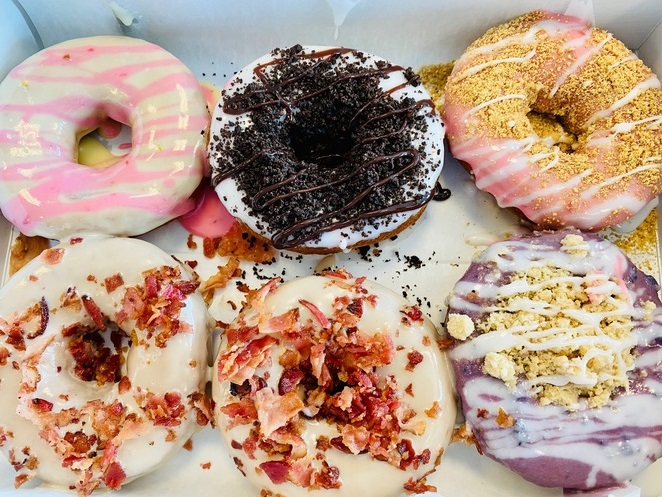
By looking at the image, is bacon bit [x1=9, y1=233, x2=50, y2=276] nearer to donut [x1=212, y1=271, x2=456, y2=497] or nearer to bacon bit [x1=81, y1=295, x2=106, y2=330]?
bacon bit [x1=81, y1=295, x2=106, y2=330]

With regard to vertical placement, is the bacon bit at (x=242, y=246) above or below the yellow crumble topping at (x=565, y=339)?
below

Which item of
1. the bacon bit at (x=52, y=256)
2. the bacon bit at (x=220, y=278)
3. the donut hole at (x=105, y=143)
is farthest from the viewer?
the donut hole at (x=105, y=143)

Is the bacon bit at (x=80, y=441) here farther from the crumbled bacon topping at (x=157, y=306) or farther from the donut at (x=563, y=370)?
the donut at (x=563, y=370)

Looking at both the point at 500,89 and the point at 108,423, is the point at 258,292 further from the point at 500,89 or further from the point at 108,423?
the point at 500,89

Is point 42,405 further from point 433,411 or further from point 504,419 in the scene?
point 504,419

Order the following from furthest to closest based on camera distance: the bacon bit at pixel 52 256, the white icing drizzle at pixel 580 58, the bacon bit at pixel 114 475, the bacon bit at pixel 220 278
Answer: the bacon bit at pixel 220 278 → the white icing drizzle at pixel 580 58 → the bacon bit at pixel 52 256 → the bacon bit at pixel 114 475

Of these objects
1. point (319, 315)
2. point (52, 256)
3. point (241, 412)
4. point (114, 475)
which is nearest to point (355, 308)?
point (319, 315)

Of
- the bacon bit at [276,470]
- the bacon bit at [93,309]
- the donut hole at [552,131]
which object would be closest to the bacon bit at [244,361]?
the bacon bit at [276,470]
